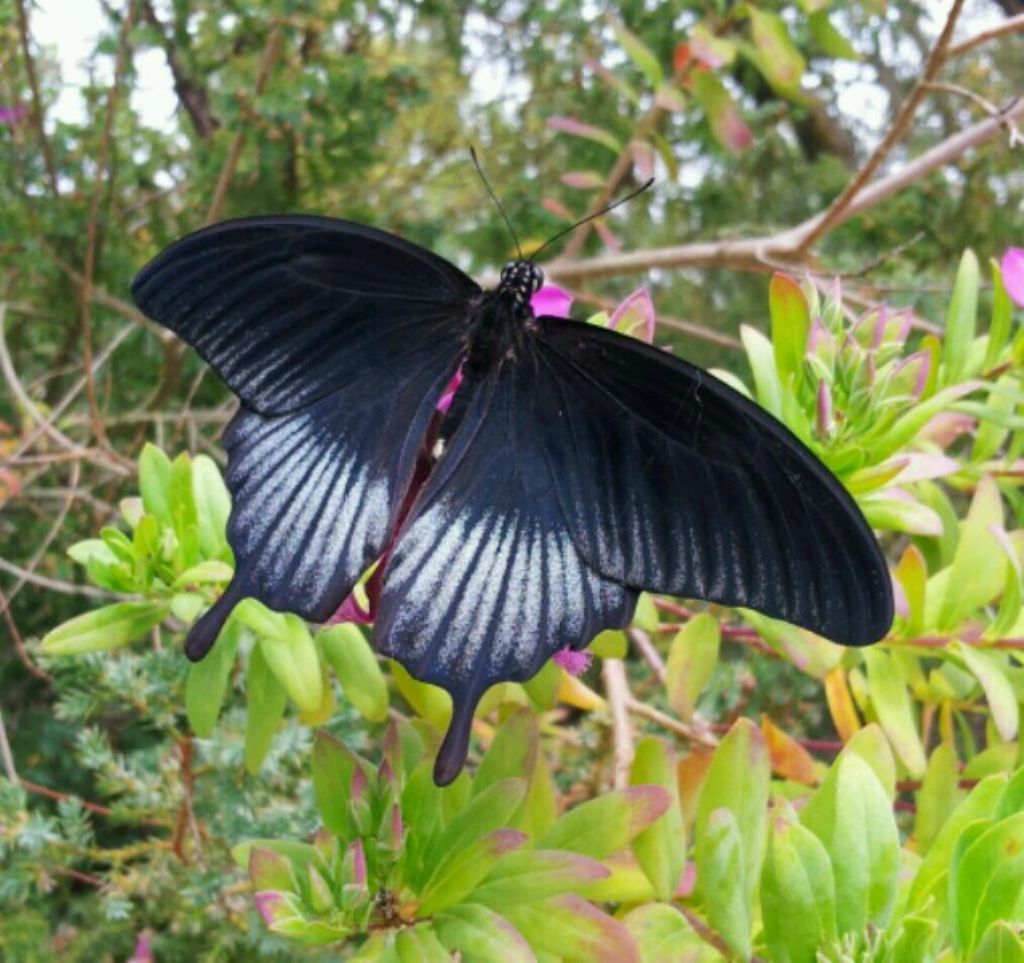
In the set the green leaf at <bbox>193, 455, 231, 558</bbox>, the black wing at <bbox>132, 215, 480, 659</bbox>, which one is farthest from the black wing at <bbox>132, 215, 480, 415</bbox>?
the green leaf at <bbox>193, 455, 231, 558</bbox>

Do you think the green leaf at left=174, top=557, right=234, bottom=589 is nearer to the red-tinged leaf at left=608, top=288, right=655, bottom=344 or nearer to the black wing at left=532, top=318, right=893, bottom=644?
the black wing at left=532, top=318, right=893, bottom=644

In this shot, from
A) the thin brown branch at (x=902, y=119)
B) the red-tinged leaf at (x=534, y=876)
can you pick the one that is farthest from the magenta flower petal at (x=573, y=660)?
the thin brown branch at (x=902, y=119)

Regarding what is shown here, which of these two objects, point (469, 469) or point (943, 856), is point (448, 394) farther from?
point (943, 856)

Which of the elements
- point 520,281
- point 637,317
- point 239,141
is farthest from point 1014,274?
point 239,141

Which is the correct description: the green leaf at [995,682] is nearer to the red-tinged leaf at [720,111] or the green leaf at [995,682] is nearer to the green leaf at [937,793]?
the green leaf at [937,793]

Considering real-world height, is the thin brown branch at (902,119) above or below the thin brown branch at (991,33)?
below

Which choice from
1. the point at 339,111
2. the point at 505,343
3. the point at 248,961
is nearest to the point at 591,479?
the point at 505,343
